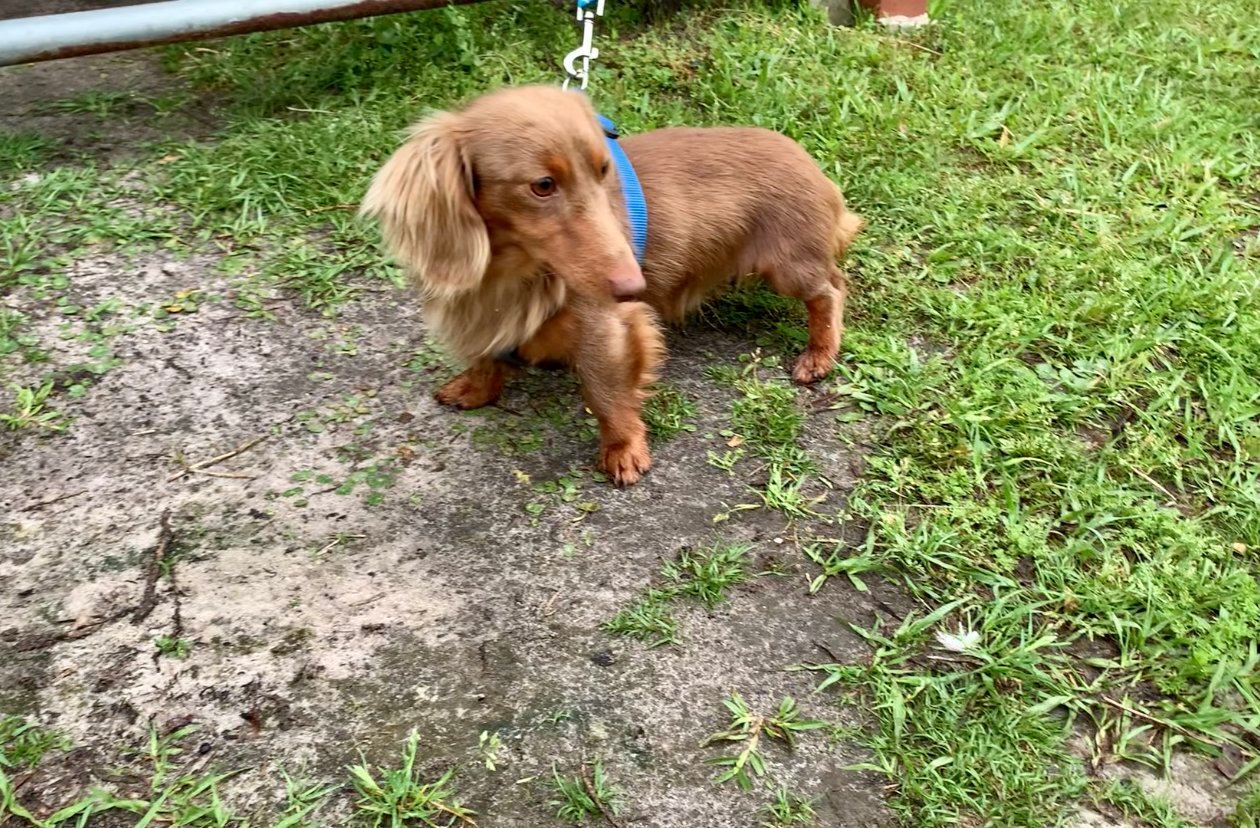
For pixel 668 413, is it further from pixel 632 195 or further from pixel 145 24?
pixel 145 24

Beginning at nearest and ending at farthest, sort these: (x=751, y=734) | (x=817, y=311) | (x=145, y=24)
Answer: (x=751, y=734)
(x=817, y=311)
(x=145, y=24)

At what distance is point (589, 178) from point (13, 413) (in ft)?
6.06

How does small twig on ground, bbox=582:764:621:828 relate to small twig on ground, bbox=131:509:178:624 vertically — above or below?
below

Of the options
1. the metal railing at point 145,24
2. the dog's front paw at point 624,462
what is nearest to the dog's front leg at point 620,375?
the dog's front paw at point 624,462

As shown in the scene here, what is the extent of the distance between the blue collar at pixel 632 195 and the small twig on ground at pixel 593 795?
131 cm

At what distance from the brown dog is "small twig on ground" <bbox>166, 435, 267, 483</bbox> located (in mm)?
560

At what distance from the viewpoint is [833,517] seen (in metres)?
2.50

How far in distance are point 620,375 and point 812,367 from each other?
0.74 meters

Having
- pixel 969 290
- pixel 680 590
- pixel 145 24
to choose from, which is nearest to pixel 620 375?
Answer: pixel 680 590

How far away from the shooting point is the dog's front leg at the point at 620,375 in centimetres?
242

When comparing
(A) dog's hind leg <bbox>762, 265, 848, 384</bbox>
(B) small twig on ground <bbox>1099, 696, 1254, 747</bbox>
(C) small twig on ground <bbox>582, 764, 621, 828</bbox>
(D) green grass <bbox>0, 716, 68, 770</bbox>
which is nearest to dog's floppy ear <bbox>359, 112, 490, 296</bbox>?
(A) dog's hind leg <bbox>762, 265, 848, 384</bbox>

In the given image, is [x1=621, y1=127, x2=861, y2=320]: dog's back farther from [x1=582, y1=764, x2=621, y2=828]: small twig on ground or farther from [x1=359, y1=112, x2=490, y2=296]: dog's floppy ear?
[x1=582, y1=764, x2=621, y2=828]: small twig on ground

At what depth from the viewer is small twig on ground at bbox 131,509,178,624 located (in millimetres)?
2148

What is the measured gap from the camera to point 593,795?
1.88m
